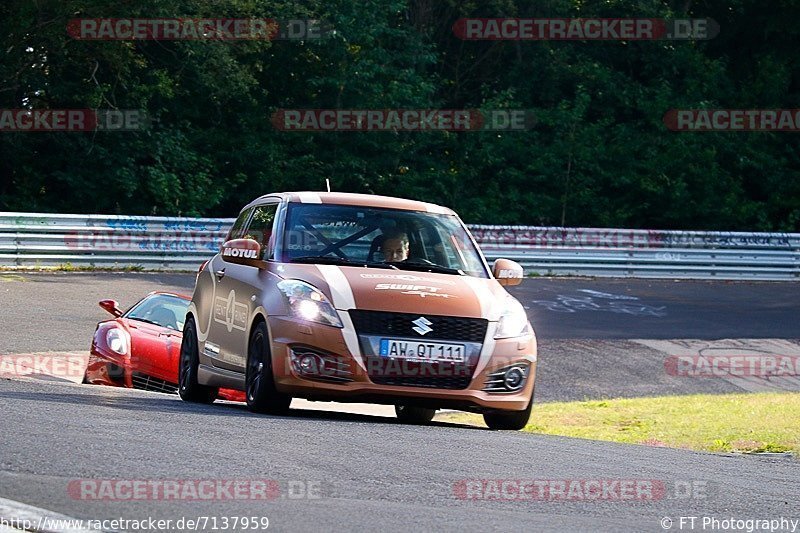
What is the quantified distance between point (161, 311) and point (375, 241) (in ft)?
17.4

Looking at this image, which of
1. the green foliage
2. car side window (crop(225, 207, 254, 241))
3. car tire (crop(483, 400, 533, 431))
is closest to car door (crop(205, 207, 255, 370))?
car side window (crop(225, 207, 254, 241))

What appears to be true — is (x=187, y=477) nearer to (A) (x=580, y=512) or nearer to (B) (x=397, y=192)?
(A) (x=580, y=512)

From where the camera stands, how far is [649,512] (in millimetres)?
6805

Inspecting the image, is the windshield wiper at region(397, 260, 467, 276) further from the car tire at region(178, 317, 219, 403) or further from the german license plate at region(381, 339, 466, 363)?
the car tire at region(178, 317, 219, 403)

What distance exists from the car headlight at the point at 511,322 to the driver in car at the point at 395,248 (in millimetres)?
918

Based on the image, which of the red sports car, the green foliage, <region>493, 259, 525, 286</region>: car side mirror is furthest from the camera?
the green foliage

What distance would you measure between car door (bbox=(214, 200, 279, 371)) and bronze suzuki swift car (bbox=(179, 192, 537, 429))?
0.02 m

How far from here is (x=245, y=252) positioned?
1094 cm

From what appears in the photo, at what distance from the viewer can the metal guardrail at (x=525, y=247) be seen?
2839 cm

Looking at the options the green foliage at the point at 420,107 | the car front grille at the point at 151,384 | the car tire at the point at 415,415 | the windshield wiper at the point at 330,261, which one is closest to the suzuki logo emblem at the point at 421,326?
the windshield wiper at the point at 330,261

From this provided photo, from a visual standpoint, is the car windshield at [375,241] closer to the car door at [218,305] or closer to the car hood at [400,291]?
the car hood at [400,291]

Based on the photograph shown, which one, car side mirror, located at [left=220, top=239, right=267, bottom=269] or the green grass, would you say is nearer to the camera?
car side mirror, located at [left=220, top=239, right=267, bottom=269]

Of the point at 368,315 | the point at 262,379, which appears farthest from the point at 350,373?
the point at 262,379

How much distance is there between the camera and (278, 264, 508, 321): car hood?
10.1 metres
